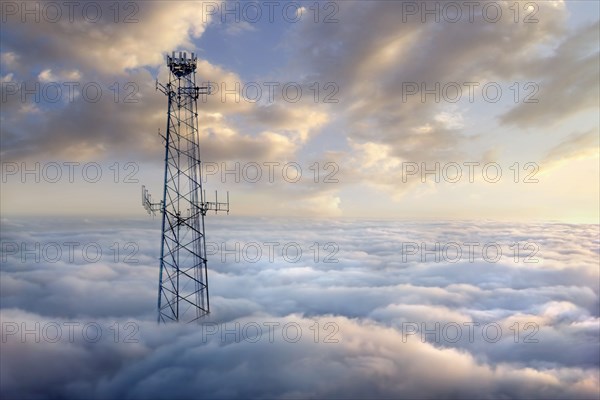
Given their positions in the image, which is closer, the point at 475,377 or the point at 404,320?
the point at 475,377

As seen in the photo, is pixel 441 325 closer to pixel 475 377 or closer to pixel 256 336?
pixel 475 377

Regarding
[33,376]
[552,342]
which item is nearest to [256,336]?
[33,376]

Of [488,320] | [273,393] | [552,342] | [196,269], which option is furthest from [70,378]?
[552,342]

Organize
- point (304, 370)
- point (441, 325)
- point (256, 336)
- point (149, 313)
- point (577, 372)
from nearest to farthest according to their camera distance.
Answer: point (304, 370)
point (256, 336)
point (577, 372)
point (149, 313)
point (441, 325)

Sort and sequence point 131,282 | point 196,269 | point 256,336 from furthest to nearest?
point 131,282
point 256,336
point 196,269

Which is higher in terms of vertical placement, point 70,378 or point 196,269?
point 196,269

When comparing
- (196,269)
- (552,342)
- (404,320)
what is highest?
(196,269)

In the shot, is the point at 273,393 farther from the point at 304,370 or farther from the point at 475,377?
the point at 475,377

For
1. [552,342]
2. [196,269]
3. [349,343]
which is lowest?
[552,342]

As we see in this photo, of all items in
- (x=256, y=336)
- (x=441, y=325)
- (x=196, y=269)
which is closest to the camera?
(x=196, y=269)
